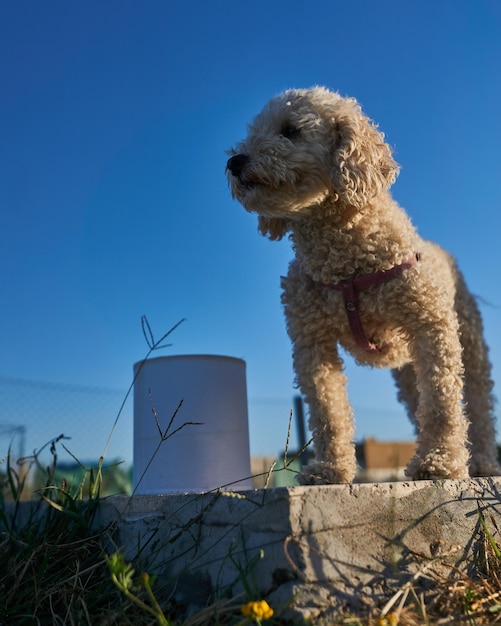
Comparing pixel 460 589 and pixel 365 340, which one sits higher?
pixel 365 340

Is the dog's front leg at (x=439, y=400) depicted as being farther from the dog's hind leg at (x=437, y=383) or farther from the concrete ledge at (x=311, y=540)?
the concrete ledge at (x=311, y=540)

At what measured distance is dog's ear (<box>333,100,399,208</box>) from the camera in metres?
2.78

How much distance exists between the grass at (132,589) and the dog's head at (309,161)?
122cm

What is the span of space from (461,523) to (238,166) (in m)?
1.72

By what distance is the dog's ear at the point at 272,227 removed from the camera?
330 cm

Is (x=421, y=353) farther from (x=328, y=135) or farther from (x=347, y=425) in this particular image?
(x=328, y=135)

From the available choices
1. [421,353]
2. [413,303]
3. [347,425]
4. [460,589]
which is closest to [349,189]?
[413,303]

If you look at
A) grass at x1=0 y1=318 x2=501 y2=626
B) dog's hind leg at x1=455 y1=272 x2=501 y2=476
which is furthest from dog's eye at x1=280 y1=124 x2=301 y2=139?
grass at x1=0 y1=318 x2=501 y2=626

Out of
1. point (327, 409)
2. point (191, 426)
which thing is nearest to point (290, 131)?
point (327, 409)

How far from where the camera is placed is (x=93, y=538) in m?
2.36

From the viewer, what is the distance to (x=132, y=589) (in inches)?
66.4

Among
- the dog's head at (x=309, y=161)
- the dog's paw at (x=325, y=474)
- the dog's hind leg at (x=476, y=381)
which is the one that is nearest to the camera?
the dog's paw at (x=325, y=474)

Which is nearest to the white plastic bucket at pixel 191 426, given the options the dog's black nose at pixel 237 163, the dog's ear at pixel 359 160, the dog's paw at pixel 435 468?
the dog's paw at pixel 435 468

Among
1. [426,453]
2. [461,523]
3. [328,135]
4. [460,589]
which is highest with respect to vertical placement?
[328,135]
